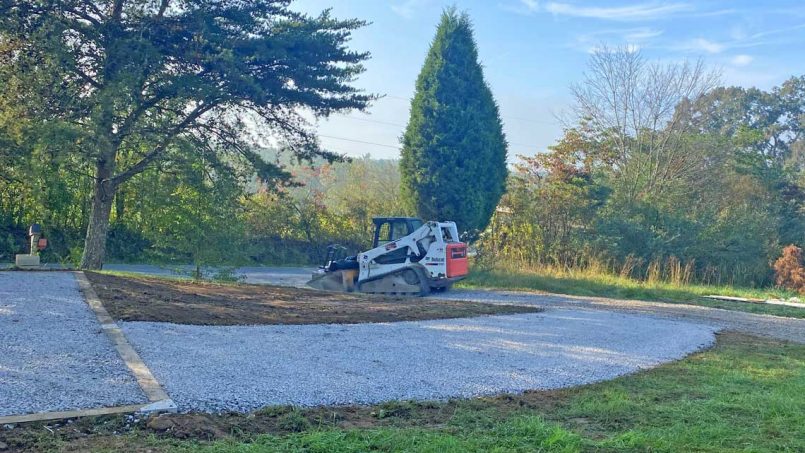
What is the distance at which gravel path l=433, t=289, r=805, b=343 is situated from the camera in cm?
1260

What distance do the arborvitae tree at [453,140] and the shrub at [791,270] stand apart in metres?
9.29

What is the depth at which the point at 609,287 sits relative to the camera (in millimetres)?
18797

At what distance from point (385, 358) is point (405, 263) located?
8838 mm

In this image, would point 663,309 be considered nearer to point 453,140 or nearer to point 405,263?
point 405,263

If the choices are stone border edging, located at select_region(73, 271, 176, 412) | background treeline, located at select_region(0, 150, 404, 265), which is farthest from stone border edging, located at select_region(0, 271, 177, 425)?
background treeline, located at select_region(0, 150, 404, 265)

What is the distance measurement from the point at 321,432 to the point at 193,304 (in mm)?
7254

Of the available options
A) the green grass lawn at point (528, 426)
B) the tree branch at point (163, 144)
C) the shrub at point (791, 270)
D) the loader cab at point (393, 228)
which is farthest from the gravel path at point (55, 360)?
the shrub at point (791, 270)

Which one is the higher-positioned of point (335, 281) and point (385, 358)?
point (335, 281)

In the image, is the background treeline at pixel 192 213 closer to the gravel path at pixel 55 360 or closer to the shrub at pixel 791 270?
the gravel path at pixel 55 360

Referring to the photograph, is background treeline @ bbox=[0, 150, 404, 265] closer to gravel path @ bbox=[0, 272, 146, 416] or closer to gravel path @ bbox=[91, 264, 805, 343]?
gravel path @ bbox=[91, 264, 805, 343]

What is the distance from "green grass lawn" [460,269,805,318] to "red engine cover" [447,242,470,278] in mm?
2430

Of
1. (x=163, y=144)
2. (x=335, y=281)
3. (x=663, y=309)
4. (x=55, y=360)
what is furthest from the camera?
(x=335, y=281)

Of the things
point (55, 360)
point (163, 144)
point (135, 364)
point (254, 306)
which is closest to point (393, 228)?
point (254, 306)

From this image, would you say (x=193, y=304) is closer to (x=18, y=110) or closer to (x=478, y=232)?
(x=18, y=110)
